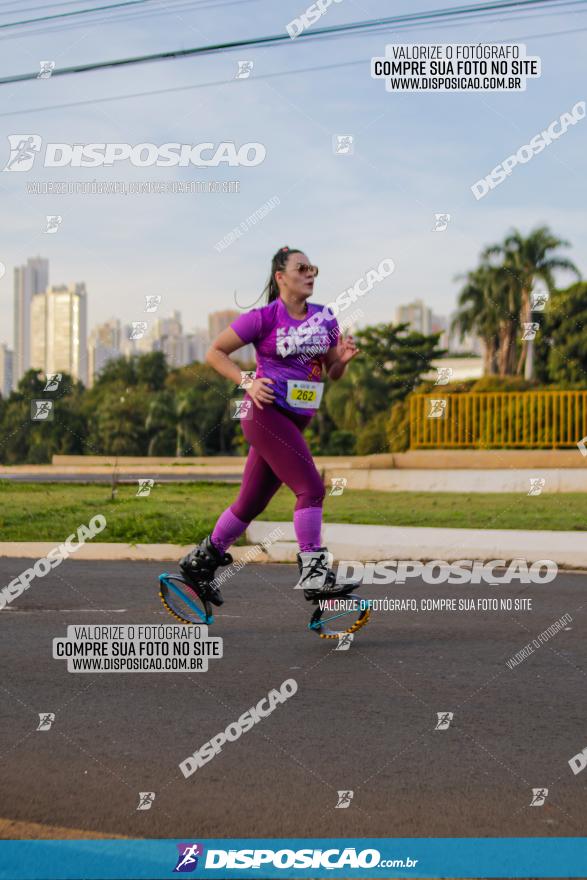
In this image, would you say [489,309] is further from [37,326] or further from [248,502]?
[248,502]

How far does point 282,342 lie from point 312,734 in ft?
9.03

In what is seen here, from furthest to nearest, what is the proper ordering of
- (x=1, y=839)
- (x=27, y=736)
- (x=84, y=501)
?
1. (x=84, y=501)
2. (x=27, y=736)
3. (x=1, y=839)

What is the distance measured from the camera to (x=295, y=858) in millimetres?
3301

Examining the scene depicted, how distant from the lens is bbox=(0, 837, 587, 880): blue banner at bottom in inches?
126

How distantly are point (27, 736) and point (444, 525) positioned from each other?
9.99m

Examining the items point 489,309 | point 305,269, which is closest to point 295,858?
point 305,269

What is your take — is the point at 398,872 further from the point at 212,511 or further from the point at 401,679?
the point at 212,511

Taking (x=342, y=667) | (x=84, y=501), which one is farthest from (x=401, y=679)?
(x=84, y=501)

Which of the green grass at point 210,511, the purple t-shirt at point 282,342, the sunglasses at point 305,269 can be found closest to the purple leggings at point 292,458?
the purple t-shirt at point 282,342

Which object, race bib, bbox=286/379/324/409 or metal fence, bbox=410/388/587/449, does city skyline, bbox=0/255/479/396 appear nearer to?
metal fence, bbox=410/388/587/449

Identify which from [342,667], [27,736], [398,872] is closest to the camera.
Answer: [398,872]

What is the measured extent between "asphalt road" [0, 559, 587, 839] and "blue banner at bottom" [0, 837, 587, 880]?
101mm

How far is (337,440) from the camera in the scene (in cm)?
4075

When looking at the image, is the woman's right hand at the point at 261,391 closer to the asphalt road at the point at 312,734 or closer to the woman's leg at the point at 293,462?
the woman's leg at the point at 293,462
